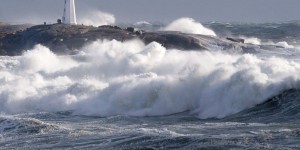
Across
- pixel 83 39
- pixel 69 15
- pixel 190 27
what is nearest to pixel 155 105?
pixel 83 39

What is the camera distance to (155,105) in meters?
29.0

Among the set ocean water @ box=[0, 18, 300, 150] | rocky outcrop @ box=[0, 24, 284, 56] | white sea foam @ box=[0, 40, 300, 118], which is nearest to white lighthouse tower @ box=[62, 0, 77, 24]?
rocky outcrop @ box=[0, 24, 284, 56]

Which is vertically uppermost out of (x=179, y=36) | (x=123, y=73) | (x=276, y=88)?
(x=179, y=36)

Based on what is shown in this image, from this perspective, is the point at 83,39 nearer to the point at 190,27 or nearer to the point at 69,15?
the point at 69,15

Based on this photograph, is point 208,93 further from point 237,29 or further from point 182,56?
point 237,29

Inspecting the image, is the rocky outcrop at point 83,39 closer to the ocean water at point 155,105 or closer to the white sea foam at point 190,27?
the ocean water at point 155,105

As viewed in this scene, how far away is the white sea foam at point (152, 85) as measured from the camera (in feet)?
89.4

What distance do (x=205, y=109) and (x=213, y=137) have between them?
25.3ft

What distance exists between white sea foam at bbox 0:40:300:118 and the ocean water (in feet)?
0.18

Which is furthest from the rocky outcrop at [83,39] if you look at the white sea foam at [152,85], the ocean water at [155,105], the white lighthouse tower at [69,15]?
the white sea foam at [152,85]

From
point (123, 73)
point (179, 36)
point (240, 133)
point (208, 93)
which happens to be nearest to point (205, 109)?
point (208, 93)

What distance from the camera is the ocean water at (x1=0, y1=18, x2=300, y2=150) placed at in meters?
19.8

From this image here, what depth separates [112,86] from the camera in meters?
33.3

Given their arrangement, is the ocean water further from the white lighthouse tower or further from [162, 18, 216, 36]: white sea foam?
[162, 18, 216, 36]: white sea foam
